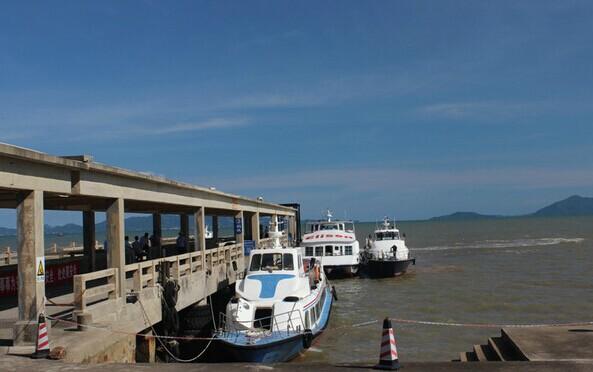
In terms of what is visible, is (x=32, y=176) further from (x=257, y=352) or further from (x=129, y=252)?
(x=129, y=252)

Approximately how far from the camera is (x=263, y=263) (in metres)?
21.9

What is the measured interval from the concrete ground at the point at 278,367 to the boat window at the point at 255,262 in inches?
460

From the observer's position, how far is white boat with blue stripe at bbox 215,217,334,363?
16.2 m

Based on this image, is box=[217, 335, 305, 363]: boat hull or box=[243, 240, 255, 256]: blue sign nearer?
box=[217, 335, 305, 363]: boat hull

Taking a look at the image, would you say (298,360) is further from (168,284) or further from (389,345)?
(389,345)

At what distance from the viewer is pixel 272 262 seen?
860 inches

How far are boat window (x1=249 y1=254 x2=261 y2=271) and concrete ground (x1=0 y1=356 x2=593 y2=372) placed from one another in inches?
460

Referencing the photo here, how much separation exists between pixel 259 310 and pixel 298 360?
6.22 ft

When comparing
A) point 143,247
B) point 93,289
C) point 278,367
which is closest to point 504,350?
point 278,367

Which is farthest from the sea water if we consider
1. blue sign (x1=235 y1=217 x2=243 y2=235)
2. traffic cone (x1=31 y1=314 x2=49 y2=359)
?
traffic cone (x1=31 y1=314 x2=49 y2=359)

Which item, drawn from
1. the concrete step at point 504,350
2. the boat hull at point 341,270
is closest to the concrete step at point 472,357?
the concrete step at point 504,350

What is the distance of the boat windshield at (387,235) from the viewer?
153 feet

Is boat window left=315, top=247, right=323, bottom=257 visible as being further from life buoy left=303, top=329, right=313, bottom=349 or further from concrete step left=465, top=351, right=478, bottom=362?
concrete step left=465, top=351, right=478, bottom=362

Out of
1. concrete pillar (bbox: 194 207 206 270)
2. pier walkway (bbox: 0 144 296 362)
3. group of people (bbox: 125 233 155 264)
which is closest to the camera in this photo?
pier walkway (bbox: 0 144 296 362)
